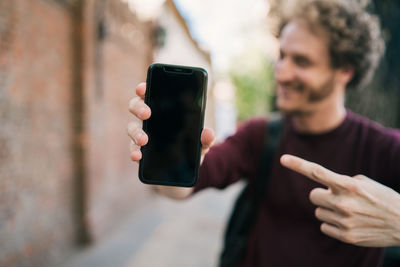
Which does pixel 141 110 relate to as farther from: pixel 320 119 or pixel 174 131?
pixel 320 119

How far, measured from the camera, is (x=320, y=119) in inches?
70.1

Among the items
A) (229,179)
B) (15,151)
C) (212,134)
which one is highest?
(212,134)

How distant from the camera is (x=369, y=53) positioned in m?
2.11

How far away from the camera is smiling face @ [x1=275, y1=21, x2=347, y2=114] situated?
1.78m

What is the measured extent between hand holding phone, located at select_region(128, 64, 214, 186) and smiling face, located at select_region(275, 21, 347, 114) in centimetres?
102

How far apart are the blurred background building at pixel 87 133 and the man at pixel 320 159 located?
589mm

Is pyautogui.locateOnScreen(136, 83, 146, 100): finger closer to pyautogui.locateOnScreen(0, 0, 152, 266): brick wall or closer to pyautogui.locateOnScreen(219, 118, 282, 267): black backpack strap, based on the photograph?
pyautogui.locateOnScreen(219, 118, 282, 267): black backpack strap

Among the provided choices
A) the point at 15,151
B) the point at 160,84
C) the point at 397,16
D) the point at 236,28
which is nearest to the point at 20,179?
the point at 15,151

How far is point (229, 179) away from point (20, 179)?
250 centimetres

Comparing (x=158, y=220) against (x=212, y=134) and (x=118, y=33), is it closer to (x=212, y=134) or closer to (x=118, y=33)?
(x=118, y=33)

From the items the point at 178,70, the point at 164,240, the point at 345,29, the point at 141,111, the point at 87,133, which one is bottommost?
the point at 164,240

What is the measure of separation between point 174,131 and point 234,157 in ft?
2.57

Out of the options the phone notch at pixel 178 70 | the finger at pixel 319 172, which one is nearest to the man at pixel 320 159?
the finger at pixel 319 172

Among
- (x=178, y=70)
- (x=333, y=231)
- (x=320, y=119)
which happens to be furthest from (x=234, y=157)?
(x=178, y=70)
